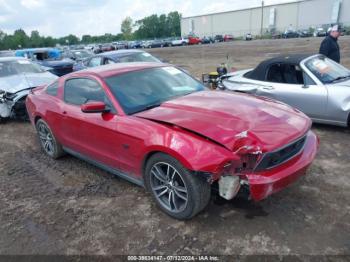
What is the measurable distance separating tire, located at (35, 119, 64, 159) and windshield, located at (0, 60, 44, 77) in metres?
4.25

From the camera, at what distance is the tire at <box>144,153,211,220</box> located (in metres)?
2.99

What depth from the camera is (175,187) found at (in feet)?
10.6

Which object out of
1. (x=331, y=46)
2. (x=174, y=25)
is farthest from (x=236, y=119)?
(x=174, y=25)

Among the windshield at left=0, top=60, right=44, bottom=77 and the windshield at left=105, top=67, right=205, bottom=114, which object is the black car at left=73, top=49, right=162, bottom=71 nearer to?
the windshield at left=0, top=60, right=44, bottom=77

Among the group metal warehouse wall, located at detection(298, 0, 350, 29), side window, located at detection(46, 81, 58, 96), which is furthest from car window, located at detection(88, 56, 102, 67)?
metal warehouse wall, located at detection(298, 0, 350, 29)

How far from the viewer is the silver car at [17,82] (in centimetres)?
759

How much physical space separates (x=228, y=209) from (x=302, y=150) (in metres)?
1.02

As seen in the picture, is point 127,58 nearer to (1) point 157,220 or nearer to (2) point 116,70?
(2) point 116,70

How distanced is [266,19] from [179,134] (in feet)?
305

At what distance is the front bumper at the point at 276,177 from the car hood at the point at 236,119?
0.24 meters

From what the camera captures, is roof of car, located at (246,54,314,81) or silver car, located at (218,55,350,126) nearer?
silver car, located at (218,55,350,126)

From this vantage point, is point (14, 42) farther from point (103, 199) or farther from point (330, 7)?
point (103, 199)

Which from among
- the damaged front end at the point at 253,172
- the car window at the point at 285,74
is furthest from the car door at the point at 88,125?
the car window at the point at 285,74

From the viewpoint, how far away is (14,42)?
81.9 m
